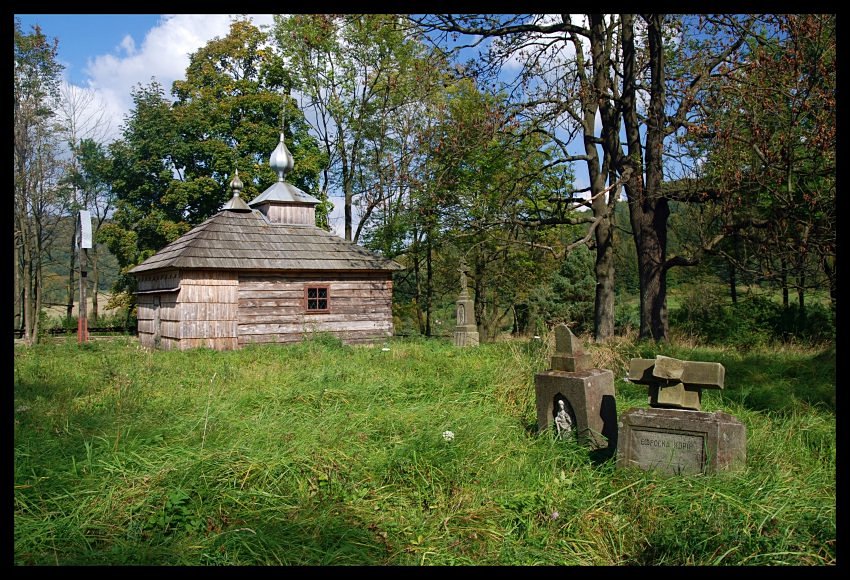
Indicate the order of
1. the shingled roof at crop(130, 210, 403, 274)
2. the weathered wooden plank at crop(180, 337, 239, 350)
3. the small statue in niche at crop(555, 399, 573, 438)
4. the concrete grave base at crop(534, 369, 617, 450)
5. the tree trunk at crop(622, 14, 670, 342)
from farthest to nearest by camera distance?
the shingled roof at crop(130, 210, 403, 274) → the weathered wooden plank at crop(180, 337, 239, 350) → the tree trunk at crop(622, 14, 670, 342) → the small statue in niche at crop(555, 399, 573, 438) → the concrete grave base at crop(534, 369, 617, 450)

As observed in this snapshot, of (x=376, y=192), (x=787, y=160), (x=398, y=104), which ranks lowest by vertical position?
(x=787, y=160)

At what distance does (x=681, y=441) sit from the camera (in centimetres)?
543

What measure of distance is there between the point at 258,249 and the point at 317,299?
2.22m

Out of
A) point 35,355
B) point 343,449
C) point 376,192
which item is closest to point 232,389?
point 343,449

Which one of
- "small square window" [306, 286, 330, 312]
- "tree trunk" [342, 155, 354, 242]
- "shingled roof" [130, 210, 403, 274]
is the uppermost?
"tree trunk" [342, 155, 354, 242]

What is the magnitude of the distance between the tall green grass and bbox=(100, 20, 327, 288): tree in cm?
2037

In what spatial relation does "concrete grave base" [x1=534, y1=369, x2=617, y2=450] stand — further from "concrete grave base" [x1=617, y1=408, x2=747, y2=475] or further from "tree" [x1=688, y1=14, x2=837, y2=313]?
"tree" [x1=688, y1=14, x2=837, y2=313]

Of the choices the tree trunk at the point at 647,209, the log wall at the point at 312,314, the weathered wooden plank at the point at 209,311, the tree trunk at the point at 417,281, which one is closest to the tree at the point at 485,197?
the tree trunk at the point at 417,281

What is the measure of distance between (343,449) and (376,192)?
21.8 meters

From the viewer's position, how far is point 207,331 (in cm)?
1590

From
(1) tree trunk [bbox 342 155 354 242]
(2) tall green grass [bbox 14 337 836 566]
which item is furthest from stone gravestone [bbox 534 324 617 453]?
(1) tree trunk [bbox 342 155 354 242]

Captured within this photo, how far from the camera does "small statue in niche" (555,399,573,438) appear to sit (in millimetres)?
6457

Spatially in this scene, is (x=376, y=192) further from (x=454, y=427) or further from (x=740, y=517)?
(x=740, y=517)

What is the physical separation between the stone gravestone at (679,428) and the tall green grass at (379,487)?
0.22m
